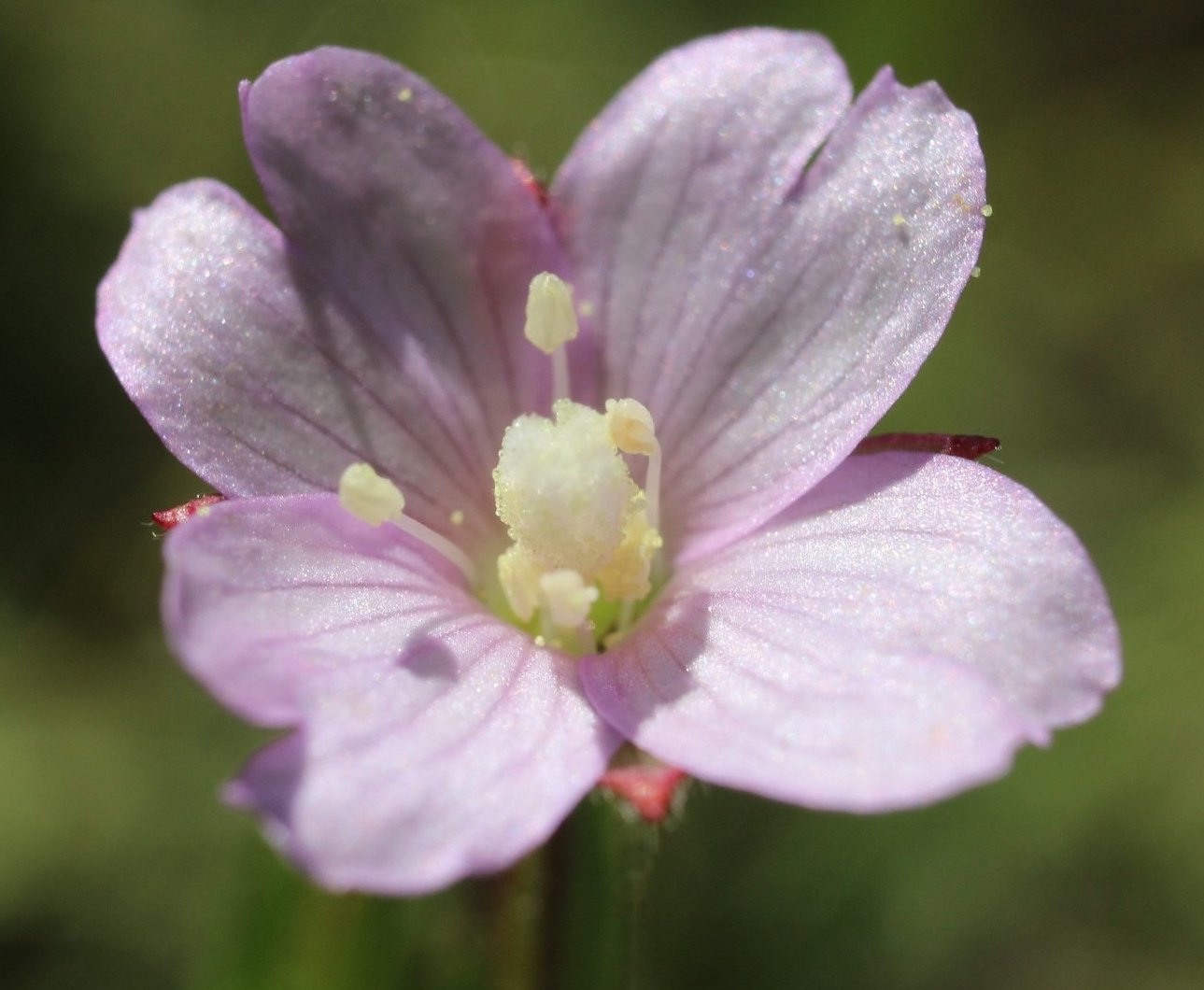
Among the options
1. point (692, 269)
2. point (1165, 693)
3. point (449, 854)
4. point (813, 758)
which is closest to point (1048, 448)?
point (1165, 693)

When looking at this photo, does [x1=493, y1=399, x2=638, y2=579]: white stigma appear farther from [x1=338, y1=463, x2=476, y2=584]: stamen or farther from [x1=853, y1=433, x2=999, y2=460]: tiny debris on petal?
[x1=853, y1=433, x2=999, y2=460]: tiny debris on petal

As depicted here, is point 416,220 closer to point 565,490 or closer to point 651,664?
point 565,490

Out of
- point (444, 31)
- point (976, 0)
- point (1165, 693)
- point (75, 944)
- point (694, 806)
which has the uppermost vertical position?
point (976, 0)

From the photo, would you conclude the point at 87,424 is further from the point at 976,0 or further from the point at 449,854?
the point at 976,0

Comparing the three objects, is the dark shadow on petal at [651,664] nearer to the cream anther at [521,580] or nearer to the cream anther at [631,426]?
the cream anther at [521,580]

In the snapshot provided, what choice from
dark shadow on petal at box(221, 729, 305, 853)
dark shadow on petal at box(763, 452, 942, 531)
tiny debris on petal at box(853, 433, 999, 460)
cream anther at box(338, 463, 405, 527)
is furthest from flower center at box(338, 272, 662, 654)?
dark shadow on petal at box(221, 729, 305, 853)

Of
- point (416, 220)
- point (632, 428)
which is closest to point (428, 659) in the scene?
point (632, 428)
